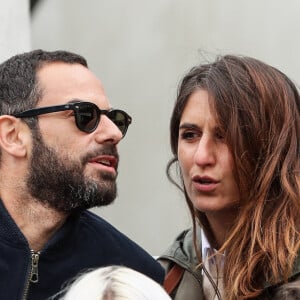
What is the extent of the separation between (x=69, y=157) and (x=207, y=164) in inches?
22.9

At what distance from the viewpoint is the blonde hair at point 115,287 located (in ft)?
7.97

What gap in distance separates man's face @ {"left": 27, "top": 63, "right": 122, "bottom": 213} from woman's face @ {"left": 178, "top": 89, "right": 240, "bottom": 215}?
1.09 feet

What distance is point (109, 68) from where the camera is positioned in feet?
20.8

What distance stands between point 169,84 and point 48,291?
3.28 metres

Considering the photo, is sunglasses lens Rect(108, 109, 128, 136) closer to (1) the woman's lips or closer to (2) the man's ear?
(2) the man's ear

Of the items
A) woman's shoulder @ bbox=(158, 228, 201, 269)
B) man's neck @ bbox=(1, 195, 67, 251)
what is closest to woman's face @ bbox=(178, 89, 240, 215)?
woman's shoulder @ bbox=(158, 228, 201, 269)

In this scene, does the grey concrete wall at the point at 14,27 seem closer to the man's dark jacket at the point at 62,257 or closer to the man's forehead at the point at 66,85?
the man's forehead at the point at 66,85

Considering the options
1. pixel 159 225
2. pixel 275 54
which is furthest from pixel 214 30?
pixel 159 225

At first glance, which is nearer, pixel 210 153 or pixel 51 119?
pixel 210 153

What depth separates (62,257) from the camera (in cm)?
323

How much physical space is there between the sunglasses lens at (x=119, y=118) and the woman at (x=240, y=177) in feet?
0.97

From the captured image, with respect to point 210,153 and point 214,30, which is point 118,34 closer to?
point 214,30

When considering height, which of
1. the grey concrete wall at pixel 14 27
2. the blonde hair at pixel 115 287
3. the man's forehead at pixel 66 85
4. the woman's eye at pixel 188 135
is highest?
the grey concrete wall at pixel 14 27

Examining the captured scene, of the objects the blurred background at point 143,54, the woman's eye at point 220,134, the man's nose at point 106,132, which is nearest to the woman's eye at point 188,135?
the woman's eye at point 220,134
